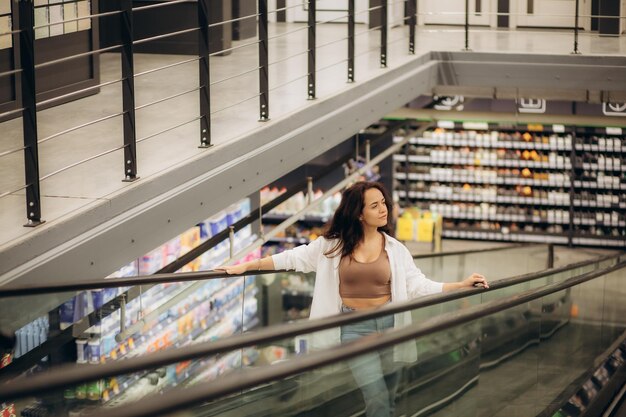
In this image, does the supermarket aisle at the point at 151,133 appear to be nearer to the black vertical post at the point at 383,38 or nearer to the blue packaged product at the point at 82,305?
the black vertical post at the point at 383,38

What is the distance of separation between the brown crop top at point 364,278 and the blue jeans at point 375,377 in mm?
243

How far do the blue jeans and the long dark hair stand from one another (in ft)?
1.29

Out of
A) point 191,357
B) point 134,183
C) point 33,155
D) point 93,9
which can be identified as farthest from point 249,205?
point 191,357

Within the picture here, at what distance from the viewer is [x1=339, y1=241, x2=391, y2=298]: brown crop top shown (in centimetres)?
441

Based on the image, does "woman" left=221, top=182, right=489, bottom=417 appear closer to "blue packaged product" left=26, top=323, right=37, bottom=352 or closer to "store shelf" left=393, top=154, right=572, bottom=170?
"blue packaged product" left=26, top=323, right=37, bottom=352

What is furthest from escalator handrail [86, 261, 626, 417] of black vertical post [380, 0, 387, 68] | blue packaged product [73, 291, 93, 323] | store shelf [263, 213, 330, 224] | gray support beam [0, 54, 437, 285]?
store shelf [263, 213, 330, 224]

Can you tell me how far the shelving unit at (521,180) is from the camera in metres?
14.2

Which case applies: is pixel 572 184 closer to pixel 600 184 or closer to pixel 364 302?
pixel 600 184

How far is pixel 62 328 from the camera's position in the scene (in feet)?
14.5

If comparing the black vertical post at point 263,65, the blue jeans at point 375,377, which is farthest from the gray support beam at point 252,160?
the blue jeans at point 375,377

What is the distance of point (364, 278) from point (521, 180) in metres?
Answer: 10.4

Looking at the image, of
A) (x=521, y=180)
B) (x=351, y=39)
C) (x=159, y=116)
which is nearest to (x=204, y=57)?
(x=159, y=116)

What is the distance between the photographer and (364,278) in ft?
14.5

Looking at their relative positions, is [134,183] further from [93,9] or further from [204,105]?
[93,9]
